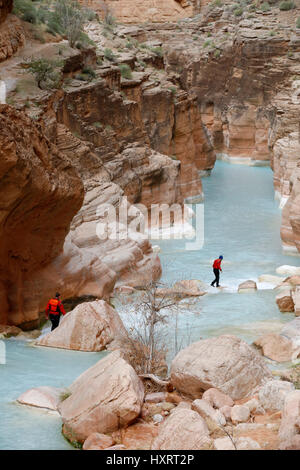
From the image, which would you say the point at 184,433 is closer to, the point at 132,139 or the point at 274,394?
the point at 274,394

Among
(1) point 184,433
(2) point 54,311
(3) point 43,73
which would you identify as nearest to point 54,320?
(2) point 54,311

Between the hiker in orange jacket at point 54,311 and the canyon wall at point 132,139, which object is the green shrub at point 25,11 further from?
the hiker in orange jacket at point 54,311

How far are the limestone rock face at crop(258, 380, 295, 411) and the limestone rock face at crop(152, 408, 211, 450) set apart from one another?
3.71 feet

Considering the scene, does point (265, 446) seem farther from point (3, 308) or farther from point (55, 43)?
point (55, 43)

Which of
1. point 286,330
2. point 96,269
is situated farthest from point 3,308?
point 286,330

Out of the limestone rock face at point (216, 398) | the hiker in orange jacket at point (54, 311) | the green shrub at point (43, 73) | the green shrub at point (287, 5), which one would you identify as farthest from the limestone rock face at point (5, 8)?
the green shrub at point (287, 5)

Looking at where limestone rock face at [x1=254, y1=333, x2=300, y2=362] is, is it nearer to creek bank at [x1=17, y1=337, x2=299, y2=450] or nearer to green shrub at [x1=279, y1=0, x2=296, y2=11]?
creek bank at [x1=17, y1=337, x2=299, y2=450]

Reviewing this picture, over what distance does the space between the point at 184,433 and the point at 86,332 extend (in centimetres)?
553

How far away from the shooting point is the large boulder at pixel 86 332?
1171cm

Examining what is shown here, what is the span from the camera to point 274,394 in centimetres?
749

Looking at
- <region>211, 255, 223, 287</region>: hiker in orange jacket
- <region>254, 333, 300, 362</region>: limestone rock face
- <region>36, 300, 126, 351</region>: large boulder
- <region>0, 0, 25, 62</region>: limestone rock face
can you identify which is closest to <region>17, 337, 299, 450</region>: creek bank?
<region>36, 300, 126, 351</region>: large boulder

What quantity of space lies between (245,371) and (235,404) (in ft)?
2.34

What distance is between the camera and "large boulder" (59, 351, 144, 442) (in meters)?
7.21
